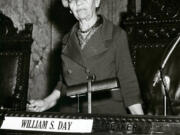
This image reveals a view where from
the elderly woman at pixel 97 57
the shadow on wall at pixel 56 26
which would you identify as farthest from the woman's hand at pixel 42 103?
the shadow on wall at pixel 56 26

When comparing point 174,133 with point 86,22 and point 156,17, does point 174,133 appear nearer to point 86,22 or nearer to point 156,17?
point 86,22

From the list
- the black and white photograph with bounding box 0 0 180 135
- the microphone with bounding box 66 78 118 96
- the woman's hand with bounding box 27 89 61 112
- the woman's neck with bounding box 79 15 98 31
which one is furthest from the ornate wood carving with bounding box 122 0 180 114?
the microphone with bounding box 66 78 118 96

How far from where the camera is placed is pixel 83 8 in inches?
62.1

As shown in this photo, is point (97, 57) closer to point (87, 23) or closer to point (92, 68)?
point (92, 68)

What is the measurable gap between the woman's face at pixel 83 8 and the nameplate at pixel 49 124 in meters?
0.67

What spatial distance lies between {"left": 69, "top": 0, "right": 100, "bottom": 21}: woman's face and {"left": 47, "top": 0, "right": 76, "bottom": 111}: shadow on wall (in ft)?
6.51

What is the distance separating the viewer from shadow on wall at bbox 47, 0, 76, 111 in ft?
11.8

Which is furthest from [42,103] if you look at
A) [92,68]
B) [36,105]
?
[92,68]

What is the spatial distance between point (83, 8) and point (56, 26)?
218cm

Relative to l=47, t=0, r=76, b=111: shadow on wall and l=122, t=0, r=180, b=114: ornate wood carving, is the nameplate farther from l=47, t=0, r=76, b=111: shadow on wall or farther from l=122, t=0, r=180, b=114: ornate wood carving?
l=47, t=0, r=76, b=111: shadow on wall

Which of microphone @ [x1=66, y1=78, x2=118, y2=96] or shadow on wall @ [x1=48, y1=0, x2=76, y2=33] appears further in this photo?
shadow on wall @ [x1=48, y1=0, x2=76, y2=33]

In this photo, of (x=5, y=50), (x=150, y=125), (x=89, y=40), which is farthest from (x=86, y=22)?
(x=5, y=50)

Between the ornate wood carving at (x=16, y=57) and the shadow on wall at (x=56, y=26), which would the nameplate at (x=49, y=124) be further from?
the shadow on wall at (x=56, y=26)

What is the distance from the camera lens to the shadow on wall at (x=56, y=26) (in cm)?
359
